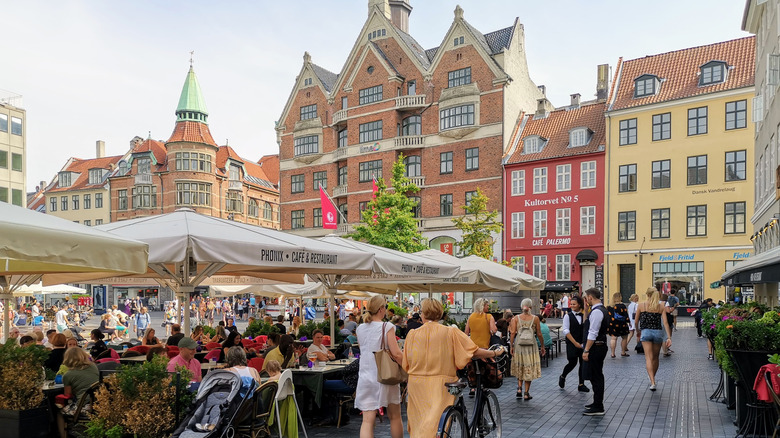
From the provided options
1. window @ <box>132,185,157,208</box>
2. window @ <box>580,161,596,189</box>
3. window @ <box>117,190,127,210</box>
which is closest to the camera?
window @ <box>580,161,596,189</box>

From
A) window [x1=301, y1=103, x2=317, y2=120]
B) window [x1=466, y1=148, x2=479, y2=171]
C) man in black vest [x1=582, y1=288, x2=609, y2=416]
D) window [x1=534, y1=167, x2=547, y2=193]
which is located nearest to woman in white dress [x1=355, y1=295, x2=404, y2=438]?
man in black vest [x1=582, y1=288, x2=609, y2=416]

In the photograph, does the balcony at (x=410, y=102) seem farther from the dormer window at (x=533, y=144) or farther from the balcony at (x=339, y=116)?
the dormer window at (x=533, y=144)

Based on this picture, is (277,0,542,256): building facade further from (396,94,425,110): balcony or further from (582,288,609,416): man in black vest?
(582,288,609,416): man in black vest

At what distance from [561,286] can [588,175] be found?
728 cm

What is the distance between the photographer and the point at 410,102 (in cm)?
4691

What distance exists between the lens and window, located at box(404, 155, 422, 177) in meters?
47.2

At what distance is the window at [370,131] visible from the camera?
47906mm

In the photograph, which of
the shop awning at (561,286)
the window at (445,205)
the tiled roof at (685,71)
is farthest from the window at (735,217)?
the window at (445,205)

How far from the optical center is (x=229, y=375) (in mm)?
6777

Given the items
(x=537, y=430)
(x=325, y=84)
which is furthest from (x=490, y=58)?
(x=537, y=430)

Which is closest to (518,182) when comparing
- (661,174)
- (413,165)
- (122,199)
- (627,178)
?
(627,178)

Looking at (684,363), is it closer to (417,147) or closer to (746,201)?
(746,201)

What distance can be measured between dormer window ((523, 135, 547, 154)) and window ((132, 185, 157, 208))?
1523 inches

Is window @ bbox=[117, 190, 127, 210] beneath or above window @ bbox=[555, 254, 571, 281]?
above
